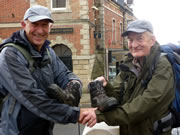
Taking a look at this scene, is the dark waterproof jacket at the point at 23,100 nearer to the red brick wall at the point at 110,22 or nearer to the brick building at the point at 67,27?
the brick building at the point at 67,27

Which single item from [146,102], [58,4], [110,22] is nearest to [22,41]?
[146,102]

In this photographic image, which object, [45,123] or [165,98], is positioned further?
[45,123]

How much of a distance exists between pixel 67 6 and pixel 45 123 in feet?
40.1

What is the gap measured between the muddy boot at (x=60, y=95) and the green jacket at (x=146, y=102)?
29cm

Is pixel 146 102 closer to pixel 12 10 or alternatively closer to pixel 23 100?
pixel 23 100

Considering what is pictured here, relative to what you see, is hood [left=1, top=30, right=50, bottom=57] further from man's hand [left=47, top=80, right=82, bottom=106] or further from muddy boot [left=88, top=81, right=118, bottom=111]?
muddy boot [left=88, top=81, right=118, bottom=111]

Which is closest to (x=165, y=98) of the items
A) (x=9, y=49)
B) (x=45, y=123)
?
(x=45, y=123)

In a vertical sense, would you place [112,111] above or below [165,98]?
below

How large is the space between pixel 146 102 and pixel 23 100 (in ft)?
3.61

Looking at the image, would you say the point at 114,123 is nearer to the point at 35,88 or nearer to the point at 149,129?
the point at 149,129

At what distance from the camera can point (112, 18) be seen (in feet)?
68.1

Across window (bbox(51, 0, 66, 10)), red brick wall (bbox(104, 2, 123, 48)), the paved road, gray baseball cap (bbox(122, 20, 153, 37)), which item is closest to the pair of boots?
gray baseball cap (bbox(122, 20, 153, 37))

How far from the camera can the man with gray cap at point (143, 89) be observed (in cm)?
199

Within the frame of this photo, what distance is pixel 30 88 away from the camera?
1.91 meters
